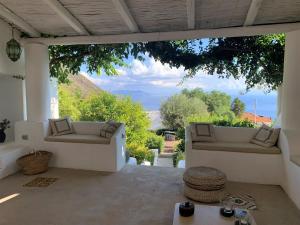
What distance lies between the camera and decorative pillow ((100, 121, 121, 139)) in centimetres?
483

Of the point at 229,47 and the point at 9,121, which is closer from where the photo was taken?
the point at 229,47

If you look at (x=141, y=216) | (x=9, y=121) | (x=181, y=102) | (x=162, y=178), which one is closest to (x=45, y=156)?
(x=9, y=121)

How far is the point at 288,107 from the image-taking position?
4348 millimetres

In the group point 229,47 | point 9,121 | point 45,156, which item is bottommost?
point 45,156

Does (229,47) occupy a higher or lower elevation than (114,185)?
higher

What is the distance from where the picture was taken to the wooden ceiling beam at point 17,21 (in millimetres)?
4398

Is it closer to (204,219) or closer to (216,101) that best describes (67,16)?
(204,219)

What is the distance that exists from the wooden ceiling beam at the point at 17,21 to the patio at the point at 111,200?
2843 millimetres

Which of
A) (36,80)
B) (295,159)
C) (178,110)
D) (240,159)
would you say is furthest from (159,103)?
(295,159)

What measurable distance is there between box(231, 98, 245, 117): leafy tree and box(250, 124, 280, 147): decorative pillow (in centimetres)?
474

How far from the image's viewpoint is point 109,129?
4.89 meters

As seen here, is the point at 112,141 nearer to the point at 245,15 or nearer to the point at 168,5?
the point at 168,5

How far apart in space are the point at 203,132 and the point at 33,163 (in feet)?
10.2

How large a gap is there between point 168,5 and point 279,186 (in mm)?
3371
